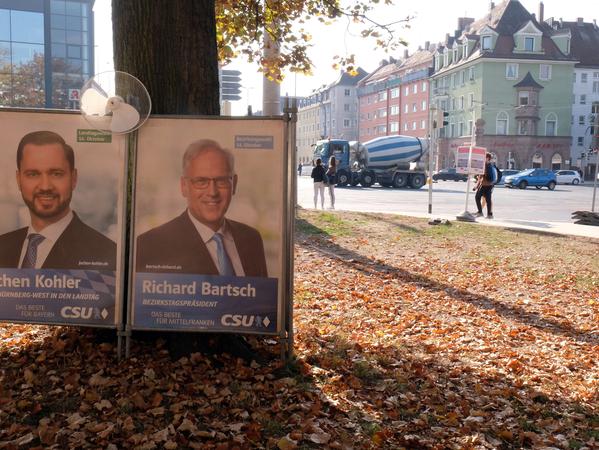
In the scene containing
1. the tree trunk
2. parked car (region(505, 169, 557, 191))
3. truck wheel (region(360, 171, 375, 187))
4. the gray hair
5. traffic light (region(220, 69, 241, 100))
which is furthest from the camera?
parked car (region(505, 169, 557, 191))

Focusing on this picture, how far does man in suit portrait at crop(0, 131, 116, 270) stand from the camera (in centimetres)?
486

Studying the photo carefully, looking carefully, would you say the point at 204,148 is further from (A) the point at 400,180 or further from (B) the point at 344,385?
(A) the point at 400,180

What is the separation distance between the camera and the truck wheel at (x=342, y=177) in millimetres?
46594

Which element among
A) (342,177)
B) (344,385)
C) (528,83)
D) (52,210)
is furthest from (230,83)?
(528,83)

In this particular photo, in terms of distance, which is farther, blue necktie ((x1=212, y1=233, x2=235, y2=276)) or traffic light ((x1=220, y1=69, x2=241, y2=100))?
traffic light ((x1=220, y1=69, x2=241, y2=100))

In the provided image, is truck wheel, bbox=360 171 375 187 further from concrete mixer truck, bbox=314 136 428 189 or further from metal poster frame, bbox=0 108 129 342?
metal poster frame, bbox=0 108 129 342

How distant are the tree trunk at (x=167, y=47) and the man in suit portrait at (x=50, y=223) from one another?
80cm

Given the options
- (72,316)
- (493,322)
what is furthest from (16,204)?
(493,322)

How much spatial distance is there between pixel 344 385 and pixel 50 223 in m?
2.38

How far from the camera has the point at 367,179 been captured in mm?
46750

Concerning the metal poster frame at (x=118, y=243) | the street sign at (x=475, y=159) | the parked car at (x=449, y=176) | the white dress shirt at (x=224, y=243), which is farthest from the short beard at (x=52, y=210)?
the parked car at (x=449, y=176)

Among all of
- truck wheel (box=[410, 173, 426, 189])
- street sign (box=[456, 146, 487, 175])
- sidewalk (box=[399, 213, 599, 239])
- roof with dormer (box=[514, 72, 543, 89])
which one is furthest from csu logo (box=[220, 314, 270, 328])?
roof with dormer (box=[514, 72, 543, 89])

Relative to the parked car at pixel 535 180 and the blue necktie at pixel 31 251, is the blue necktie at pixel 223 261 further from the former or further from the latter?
the parked car at pixel 535 180

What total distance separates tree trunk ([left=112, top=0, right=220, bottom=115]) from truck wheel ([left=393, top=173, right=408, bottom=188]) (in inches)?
1639
